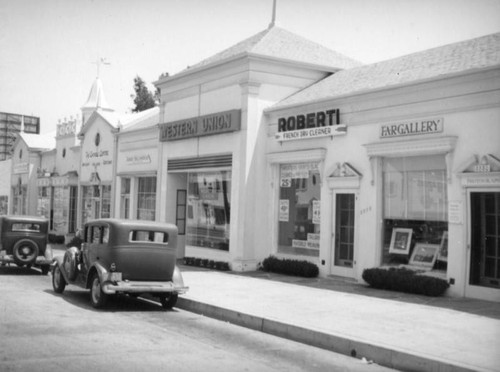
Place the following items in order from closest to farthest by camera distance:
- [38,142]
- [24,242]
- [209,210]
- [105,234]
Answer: [105,234] < [24,242] < [209,210] < [38,142]

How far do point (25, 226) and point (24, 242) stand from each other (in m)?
0.87

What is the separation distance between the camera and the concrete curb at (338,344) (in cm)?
700

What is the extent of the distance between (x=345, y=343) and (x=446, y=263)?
Result: 559cm

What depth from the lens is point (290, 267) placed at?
1612 cm

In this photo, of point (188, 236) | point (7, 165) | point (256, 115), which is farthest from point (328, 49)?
point (7, 165)

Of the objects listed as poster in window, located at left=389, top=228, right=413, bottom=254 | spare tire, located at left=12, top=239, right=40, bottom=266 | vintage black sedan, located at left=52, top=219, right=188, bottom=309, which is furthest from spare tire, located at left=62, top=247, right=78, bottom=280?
poster in window, located at left=389, top=228, right=413, bottom=254

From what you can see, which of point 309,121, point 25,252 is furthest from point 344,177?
point 25,252

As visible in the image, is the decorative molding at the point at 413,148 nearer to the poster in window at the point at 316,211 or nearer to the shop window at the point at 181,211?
the poster in window at the point at 316,211

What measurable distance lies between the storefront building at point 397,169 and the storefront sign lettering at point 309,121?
29 millimetres

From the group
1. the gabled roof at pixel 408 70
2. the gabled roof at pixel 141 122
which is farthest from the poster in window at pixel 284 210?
the gabled roof at pixel 141 122

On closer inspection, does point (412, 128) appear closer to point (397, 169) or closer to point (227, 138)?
point (397, 169)

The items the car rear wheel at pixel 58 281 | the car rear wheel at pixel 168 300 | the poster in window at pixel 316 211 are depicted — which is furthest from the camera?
the poster in window at pixel 316 211

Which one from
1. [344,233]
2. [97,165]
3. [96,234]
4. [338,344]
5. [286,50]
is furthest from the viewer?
[97,165]

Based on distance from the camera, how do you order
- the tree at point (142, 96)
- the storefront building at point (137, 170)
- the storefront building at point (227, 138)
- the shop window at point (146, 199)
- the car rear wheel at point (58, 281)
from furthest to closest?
the tree at point (142, 96), the shop window at point (146, 199), the storefront building at point (137, 170), the storefront building at point (227, 138), the car rear wheel at point (58, 281)
